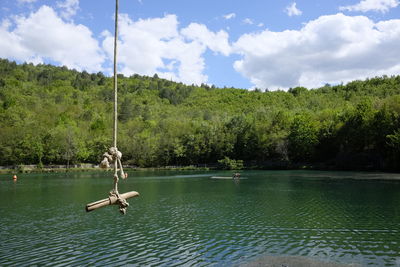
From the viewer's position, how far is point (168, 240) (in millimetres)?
19312

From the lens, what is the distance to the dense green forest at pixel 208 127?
7894 centimetres

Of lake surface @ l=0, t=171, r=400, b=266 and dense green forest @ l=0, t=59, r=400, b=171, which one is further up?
dense green forest @ l=0, t=59, r=400, b=171

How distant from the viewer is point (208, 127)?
366 ft

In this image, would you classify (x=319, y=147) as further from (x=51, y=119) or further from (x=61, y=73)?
(x=61, y=73)

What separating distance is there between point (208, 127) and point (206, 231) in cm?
9054

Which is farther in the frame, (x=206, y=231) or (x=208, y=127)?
(x=208, y=127)

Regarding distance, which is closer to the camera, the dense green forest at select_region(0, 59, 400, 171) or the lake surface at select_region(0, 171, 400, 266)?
the lake surface at select_region(0, 171, 400, 266)

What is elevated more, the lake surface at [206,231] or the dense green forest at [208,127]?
the dense green forest at [208,127]

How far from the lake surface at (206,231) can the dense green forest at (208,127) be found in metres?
46.4

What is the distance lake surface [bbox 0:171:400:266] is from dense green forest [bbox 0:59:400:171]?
4642 centimetres

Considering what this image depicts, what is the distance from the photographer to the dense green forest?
3108 inches

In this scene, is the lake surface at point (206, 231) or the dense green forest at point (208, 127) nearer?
the lake surface at point (206, 231)

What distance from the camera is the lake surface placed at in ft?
53.0

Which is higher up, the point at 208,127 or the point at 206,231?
the point at 208,127
